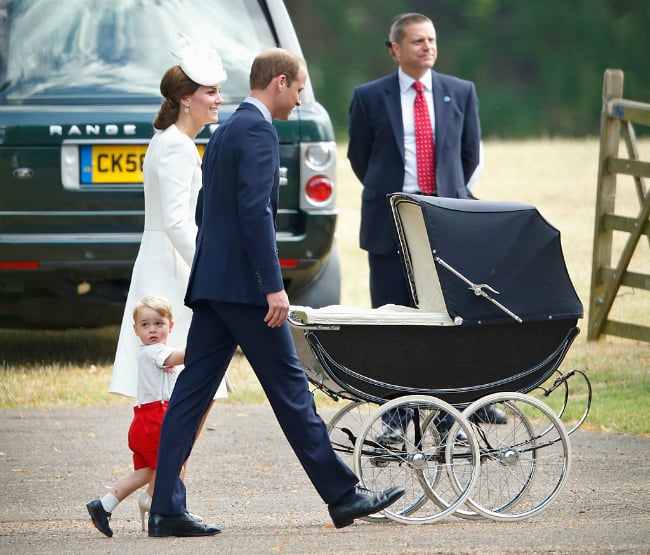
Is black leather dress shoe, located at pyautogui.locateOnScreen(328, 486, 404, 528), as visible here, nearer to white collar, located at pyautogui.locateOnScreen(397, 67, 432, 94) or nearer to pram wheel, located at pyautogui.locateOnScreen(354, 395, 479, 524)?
pram wheel, located at pyautogui.locateOnScreen(354, 395, 479, 524)

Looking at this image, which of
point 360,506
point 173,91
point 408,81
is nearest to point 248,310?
point 360,506

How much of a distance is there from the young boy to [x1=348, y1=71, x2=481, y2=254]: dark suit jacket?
201 cm

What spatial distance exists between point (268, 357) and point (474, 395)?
0.84 meters

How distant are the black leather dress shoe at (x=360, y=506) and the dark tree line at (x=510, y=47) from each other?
117 ft

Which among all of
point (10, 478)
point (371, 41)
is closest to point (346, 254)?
point (10, 478)

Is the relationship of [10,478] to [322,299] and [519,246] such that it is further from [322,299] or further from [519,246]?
[322,299]

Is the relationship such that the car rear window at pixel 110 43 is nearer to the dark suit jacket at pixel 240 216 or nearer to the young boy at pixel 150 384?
the young boy at pixel 150 384

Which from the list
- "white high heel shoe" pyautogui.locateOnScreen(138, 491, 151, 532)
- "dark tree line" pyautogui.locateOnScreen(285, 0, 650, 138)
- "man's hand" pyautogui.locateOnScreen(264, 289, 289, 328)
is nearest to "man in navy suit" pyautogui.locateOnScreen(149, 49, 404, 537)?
"man's hand" pyautogui.locateOnScreen(264, 289, 289, 328)

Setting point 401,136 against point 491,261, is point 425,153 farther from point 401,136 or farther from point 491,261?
point 491,261

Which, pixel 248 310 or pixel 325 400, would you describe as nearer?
pixel 248 310

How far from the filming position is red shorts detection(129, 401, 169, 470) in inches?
228

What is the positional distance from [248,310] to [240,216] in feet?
1.17

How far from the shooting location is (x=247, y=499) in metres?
6.37

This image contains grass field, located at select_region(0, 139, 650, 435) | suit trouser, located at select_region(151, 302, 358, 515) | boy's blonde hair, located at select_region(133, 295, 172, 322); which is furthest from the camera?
grass field, located at select_region(0, 139, 650, 435)
